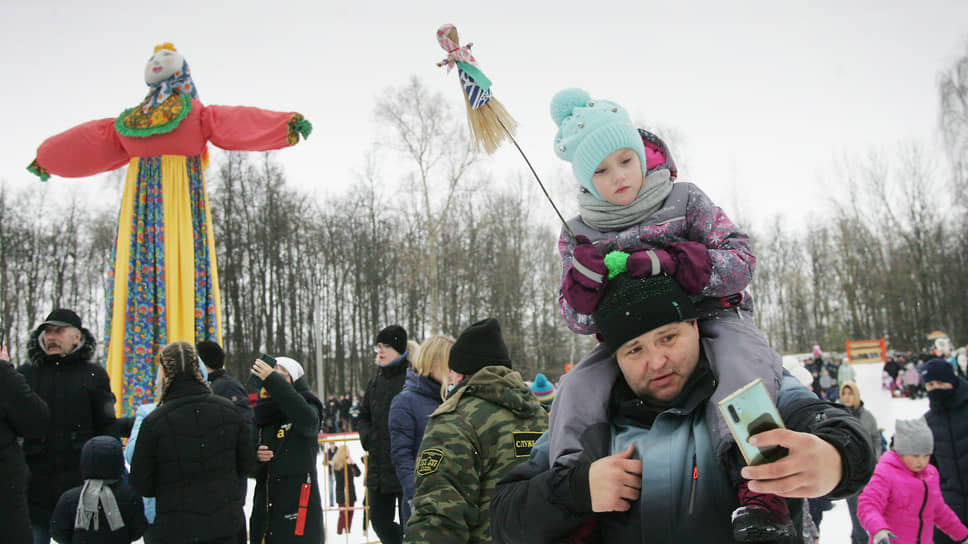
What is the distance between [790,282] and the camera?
50500 millimetres

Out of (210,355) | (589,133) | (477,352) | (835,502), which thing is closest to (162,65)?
(210,355)

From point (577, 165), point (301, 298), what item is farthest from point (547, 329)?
point (577, 165)

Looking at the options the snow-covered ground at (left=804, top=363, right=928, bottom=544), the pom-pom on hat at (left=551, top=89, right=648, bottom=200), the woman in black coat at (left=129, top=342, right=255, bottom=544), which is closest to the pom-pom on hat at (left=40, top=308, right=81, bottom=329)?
the woman in black coat at (left=129, top=342, right=255, bottom=544)

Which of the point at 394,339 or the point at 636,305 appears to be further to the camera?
the point at 394,339

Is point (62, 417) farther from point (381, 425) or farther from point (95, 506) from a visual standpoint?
point (381, 425)

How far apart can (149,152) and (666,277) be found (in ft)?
26.0

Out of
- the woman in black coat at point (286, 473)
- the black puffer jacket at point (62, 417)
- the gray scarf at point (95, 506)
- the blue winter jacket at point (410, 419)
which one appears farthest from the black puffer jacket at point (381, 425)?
the black puffer jacket at point (62, 417)

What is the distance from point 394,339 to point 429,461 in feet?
11.1

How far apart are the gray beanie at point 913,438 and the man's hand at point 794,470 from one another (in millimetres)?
4518

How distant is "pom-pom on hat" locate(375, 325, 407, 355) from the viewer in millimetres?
6000

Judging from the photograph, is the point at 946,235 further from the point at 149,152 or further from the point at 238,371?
the point at 149,152

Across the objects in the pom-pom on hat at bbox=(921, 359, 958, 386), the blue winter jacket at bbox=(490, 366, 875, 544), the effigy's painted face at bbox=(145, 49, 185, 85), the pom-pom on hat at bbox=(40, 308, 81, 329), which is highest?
the effigy's painted face at bbox=(145, 49, 185, 85)

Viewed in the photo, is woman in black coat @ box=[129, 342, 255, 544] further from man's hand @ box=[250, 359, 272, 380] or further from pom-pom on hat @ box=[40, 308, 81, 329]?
pom-pom on hat @ box=[40, 308, 81, 329]

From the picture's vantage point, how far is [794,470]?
3.71 feet
